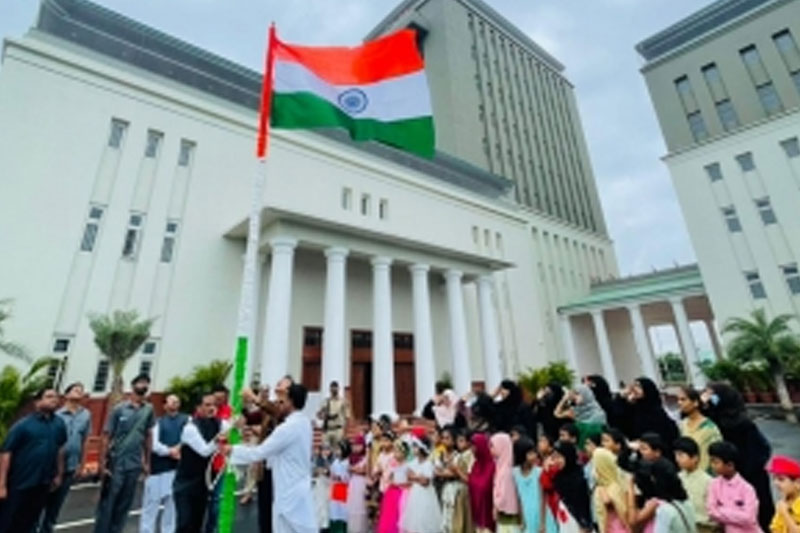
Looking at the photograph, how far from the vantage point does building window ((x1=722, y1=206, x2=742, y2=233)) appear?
19.5m

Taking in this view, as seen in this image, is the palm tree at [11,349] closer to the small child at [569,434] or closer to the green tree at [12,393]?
the green tree at [12,393]

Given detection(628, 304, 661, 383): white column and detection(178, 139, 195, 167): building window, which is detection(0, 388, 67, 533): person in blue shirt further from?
detection(628, 304, 661, 383): white column

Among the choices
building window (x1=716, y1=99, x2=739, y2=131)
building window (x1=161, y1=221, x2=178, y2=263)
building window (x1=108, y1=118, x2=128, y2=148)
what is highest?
building window (x1=716, y1=99, x2=739, y2=131)

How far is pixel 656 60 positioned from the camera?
23188mm

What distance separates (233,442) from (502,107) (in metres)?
36.4

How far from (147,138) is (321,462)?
42.7 feet

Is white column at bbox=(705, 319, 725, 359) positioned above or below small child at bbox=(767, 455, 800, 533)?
above

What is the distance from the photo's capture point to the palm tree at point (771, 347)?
1483 cm

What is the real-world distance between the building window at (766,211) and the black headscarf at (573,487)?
22.0 m

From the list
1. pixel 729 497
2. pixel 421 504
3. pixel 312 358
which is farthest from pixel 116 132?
pixel 729 497

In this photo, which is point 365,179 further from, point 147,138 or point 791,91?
point 791,91

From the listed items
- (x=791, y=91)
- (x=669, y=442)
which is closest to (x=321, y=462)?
(x=669, y=442)

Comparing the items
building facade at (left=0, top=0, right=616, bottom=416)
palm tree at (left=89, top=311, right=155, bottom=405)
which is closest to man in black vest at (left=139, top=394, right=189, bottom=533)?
palm tree at (left=89, top=311, right=155, bottom=405)

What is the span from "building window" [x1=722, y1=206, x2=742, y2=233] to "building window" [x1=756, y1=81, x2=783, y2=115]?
5.01 m
